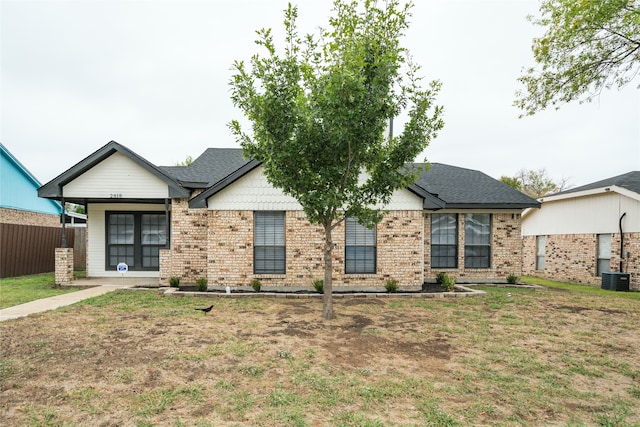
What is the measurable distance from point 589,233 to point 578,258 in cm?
130

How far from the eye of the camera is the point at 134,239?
13672 mm

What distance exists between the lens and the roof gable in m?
11.5

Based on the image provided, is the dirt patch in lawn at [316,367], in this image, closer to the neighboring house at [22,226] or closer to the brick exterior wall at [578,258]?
the brick exterior wall at [578,258]

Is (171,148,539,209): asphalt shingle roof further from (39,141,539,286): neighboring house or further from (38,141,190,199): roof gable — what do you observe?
(38,141,190,199): roof gable

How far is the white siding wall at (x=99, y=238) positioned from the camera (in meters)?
13.6

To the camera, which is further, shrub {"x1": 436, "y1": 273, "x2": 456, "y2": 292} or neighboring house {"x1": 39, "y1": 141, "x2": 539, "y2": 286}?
shrub {"x1": 436, "y1": 273, "x2": 456, "y2": 292}

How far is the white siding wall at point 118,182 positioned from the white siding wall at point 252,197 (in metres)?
2.61

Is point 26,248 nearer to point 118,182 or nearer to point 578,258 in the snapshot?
point 118,182

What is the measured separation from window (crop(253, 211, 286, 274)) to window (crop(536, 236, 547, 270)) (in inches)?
586

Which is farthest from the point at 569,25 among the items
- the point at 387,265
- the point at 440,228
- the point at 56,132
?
the point at 56,132

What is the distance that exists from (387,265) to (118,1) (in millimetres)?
13709

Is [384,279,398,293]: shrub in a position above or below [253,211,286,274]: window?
below

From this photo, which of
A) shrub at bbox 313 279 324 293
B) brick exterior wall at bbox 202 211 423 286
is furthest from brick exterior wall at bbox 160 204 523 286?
shrub at bbox 313 279 324 293

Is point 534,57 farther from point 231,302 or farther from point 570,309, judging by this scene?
point 231,302
